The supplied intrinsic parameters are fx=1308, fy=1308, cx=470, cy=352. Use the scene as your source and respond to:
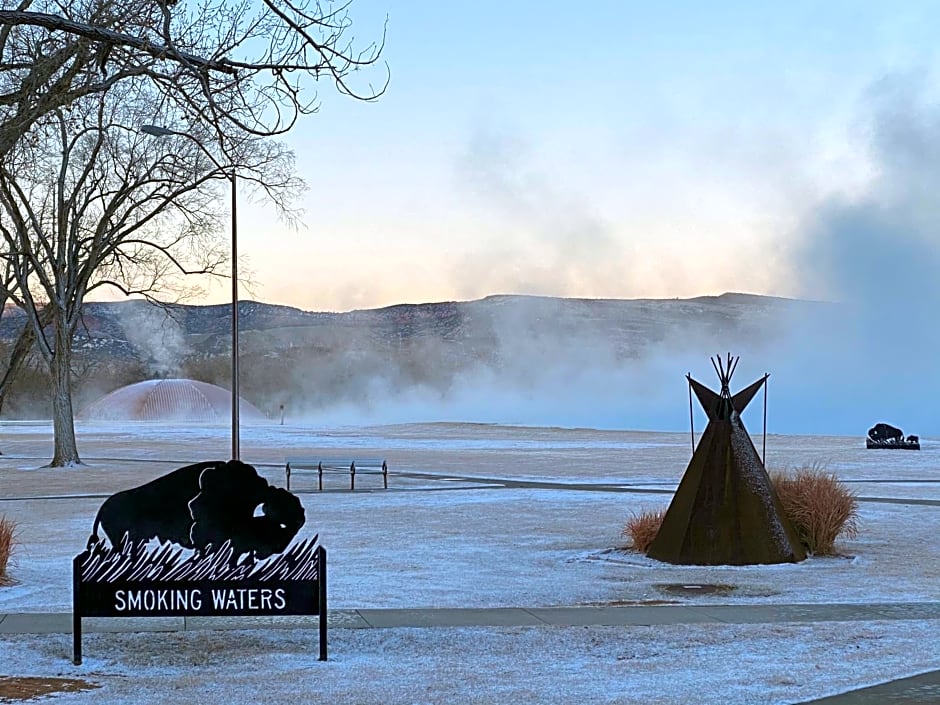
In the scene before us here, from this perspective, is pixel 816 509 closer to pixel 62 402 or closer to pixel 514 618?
pixel 514 618

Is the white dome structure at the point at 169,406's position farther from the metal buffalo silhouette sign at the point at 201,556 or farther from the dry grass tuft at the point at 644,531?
the metal buffalo silhouette sign at the point at 201,556

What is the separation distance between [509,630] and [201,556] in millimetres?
2692

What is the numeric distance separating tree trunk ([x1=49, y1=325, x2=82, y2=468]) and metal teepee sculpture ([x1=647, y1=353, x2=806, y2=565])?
2850 centimetres

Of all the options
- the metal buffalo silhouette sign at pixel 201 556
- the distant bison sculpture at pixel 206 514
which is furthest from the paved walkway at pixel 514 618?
the distant bison sculpture at pixel 206 514

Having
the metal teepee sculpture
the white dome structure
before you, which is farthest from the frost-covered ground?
the white dome structure

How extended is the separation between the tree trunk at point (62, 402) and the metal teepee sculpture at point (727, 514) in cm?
2850

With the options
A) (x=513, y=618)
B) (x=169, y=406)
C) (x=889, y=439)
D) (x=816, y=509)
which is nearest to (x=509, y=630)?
(x=513, y=618)

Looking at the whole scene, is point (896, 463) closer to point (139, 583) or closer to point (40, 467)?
point (40, 467)

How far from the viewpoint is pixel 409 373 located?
194 metres

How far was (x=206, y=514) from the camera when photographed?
9703mm

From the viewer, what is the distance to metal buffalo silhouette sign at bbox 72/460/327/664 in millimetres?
9398

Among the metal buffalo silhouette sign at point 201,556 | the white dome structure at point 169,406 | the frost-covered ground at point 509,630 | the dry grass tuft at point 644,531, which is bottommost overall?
the frost-covered ground at point 509,630

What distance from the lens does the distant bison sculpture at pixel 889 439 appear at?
2084 inches

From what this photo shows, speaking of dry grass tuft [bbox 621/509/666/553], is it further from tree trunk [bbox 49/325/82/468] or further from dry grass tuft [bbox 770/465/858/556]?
tree trunk [bbox 49/325/82/468]
